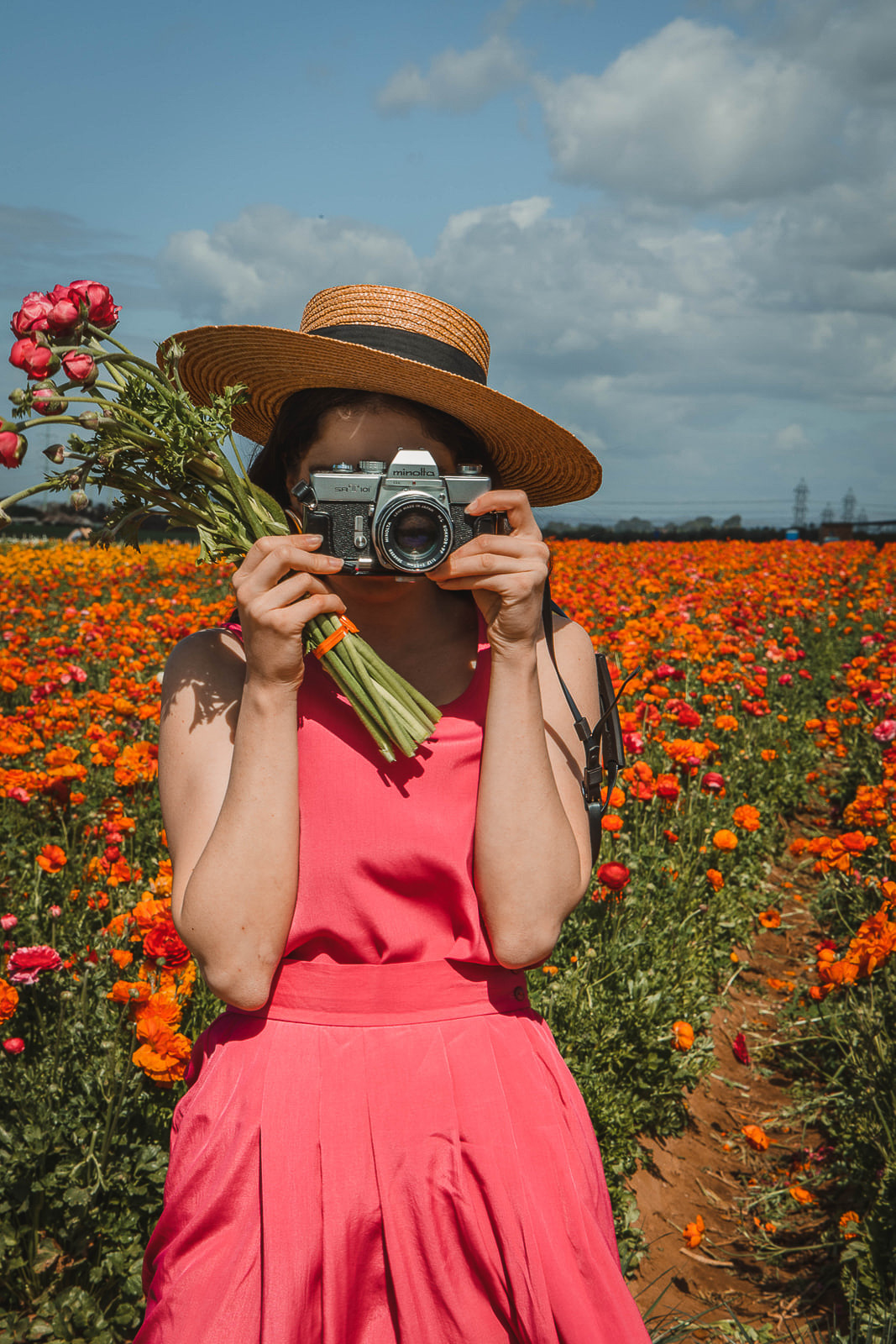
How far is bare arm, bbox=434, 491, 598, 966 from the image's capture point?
1389 mm

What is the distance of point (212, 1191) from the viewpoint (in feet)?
4.06

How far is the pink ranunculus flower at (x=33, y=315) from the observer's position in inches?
49.1

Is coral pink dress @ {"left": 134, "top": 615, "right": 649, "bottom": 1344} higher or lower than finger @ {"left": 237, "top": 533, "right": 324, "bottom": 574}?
lower

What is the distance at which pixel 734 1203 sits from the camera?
2.78 m

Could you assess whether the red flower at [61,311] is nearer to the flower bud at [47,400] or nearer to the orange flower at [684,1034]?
the flower bud at [47,400]

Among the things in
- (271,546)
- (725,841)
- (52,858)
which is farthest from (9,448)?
(725,841)

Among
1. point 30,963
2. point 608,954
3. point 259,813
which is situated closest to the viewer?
point 259,813

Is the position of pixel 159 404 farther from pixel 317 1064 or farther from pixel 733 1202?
pixel 733 1202

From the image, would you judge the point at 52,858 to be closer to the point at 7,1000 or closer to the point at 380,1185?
the point at 7,1000

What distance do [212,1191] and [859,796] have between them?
2.60 metres

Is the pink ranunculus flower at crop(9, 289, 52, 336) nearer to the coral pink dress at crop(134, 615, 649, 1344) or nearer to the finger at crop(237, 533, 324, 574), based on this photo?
the finger at crop(237, 533, 324, 574)

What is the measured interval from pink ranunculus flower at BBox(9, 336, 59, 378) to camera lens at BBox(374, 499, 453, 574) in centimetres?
52

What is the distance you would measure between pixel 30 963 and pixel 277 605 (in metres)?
1.45

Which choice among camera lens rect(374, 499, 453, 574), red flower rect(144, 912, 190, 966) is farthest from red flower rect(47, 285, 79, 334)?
red flower rect(144, 912, 190, 966)
